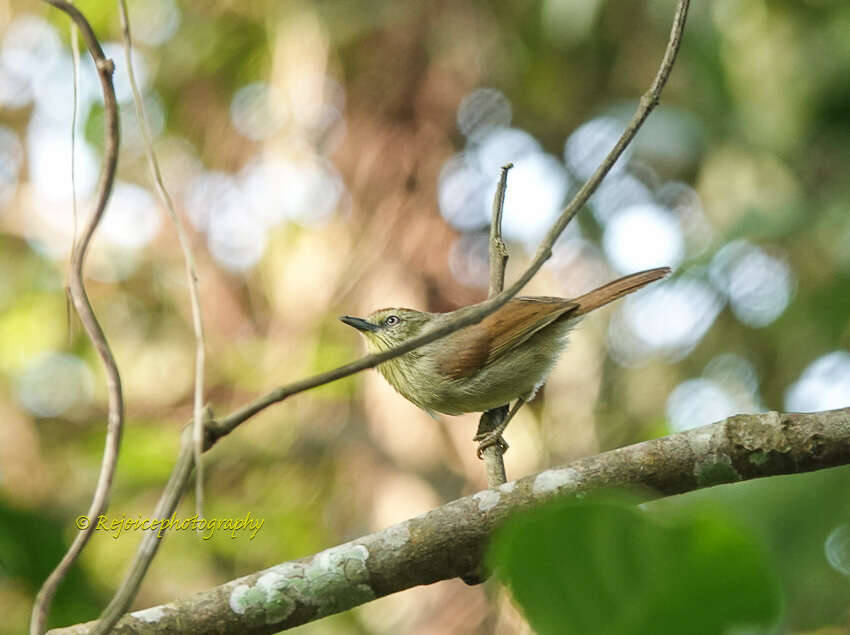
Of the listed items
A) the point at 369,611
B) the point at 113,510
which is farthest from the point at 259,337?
the point at 369,611

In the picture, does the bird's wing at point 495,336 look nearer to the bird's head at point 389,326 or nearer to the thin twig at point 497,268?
the bird's head at point 389,326

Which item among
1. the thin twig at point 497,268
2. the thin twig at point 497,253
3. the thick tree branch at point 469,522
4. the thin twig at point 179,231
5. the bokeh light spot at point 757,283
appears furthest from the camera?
the bokeh light spot at point 757,283

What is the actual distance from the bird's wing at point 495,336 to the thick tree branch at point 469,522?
68.3 inches

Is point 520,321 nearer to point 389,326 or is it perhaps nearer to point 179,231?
point 389,326

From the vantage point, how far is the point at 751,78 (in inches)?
205

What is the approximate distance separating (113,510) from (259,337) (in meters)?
1.54

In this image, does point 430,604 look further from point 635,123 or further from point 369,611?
point 635,123

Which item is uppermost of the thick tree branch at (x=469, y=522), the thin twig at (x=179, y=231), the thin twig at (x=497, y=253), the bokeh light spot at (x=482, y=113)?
the bokeh light spot at (x=482, y=113)

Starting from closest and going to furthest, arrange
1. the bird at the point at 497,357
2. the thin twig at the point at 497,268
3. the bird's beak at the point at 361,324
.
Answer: the thin twig at the point at 497,268 < the bird at the point at 497,357 < the bird's beak at the point at 361,324

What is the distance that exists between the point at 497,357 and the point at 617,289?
Result: 62 centimetres

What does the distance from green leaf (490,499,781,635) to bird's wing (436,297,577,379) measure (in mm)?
3303

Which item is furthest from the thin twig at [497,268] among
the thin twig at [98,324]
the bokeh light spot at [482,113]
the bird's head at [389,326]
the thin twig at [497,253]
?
the bokeh light spot at [482,113]

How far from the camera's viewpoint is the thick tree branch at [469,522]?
2160 millimetres

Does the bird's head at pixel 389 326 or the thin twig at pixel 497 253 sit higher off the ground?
the bird's head at pixel 389 326
